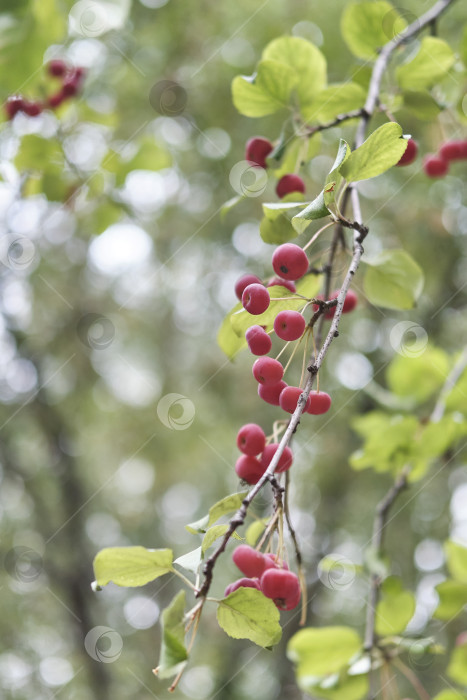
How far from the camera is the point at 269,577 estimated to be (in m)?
0.69

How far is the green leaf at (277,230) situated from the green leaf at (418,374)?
1.04 metres

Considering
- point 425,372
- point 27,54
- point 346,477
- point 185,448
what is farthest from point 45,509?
point 27,54

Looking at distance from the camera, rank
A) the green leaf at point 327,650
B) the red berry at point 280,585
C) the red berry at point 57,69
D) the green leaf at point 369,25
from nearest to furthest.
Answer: the red berry at point 280,585
the green leaf at point 369,25
the green leaf at point 327,650
the red berry at point 57,69

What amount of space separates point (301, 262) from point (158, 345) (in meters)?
3.83

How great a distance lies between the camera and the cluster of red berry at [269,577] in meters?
0.68

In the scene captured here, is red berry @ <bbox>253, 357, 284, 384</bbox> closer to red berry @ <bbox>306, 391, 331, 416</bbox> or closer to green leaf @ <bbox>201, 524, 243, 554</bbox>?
red berry @ <bbox>306, 391, 331, 416</bbox>

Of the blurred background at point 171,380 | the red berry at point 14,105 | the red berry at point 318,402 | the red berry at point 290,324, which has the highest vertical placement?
the red berry at point 14,105

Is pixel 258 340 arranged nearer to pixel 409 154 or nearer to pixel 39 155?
pixel 409 154

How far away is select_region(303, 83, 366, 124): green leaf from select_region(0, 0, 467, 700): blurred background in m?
1.25

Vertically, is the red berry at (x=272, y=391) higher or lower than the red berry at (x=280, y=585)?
higher

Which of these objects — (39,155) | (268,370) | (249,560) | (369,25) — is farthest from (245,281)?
(39,155)

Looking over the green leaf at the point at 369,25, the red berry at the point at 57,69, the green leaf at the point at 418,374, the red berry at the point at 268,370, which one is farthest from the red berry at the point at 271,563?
the red berry at the point at 57,69

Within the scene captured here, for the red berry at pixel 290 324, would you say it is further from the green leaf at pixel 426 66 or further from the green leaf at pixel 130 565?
the green leaf at pixel 426 66

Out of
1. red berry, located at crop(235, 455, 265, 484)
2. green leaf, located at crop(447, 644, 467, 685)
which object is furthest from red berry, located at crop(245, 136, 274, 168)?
green leaf, located at crop(447, 644, 467, 685)
